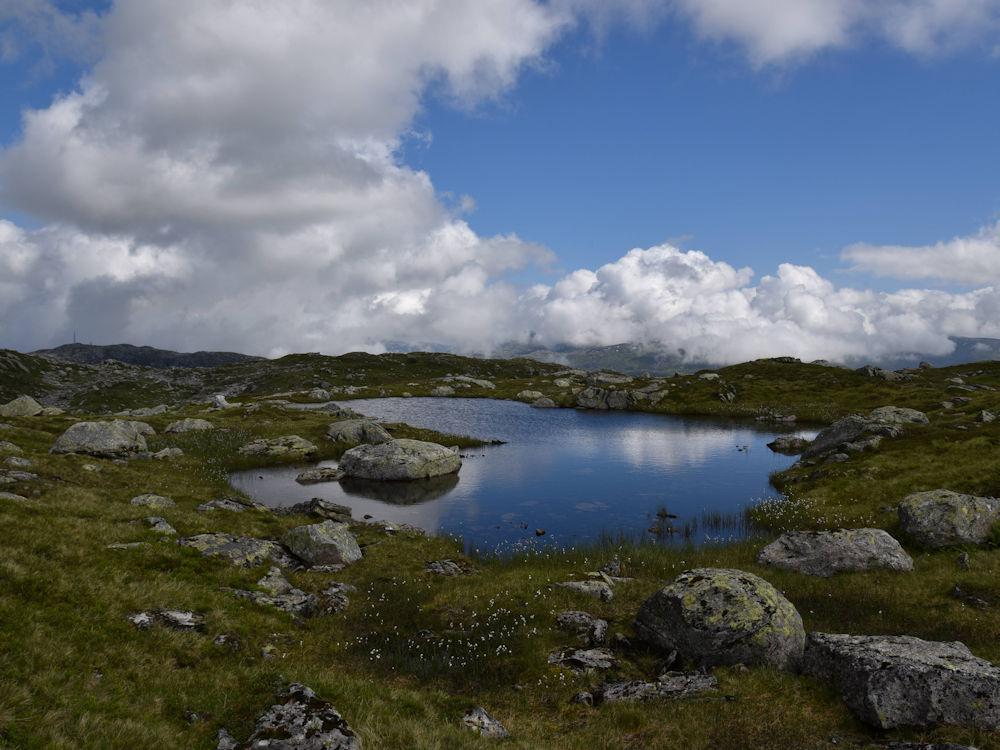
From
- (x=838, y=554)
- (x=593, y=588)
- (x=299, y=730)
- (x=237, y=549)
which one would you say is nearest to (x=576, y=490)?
(x=838, y=554)

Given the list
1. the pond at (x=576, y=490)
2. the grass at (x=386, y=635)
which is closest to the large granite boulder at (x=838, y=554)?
the grass at (x=386, y=635)

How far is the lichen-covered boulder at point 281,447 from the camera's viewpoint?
202 feet

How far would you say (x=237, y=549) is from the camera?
25219 mm

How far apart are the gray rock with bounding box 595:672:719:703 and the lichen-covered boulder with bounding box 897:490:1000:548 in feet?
68.7

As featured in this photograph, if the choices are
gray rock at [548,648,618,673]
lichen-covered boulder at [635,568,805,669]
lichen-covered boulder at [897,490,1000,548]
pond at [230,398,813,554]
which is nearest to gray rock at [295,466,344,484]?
pond at [230,398,813,554]

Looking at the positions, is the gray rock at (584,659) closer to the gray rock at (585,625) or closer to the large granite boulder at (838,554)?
the gray rock at (585,625)

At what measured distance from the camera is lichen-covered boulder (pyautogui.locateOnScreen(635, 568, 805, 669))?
55.7 feet

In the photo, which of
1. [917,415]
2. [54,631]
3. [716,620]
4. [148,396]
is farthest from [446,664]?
[148,396]

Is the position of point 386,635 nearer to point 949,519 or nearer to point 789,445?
point 949,519

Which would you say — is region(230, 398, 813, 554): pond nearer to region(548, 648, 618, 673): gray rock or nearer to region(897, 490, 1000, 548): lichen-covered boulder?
region(897, 490, 1000, 548): lichen-covered boulder

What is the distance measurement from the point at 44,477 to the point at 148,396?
189 meters

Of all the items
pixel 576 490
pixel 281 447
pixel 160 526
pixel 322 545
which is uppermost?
pixel 160 526

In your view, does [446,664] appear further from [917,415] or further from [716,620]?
[917,415]

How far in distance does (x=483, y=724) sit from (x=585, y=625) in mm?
8348
